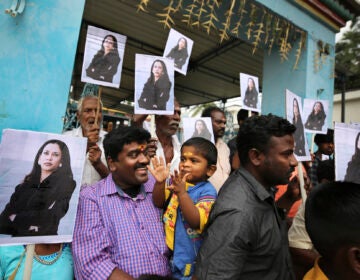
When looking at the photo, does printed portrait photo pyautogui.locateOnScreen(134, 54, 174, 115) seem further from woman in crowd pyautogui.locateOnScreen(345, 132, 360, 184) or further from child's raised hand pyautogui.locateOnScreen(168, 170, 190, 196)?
woman in crowd pyautogui.locateOnScreen(345, 132, 360, 184)

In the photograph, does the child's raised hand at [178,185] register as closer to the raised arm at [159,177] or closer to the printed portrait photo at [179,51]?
the raised arm at [159,177]

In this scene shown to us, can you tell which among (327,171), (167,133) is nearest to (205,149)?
(167,133)

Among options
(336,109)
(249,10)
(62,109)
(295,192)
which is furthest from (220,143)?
(336,109)

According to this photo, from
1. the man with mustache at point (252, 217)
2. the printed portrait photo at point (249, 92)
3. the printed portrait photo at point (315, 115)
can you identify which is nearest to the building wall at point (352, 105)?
the printed portrait photo at point (315, 115)

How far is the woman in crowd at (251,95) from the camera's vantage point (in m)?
2.83

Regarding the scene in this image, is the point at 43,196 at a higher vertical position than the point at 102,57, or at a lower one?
lower

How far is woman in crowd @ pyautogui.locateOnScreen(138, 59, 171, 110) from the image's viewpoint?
2062 mm

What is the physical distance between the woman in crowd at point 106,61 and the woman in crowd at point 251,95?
4.77 ft

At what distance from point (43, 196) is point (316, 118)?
8.47 feet

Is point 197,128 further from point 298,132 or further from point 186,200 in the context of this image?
point 186,200

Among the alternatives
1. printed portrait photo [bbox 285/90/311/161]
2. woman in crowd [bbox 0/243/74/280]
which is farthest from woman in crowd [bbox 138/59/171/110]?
woman in crowd [bbox 0/243/74/280]

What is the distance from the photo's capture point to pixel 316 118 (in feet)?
8.87

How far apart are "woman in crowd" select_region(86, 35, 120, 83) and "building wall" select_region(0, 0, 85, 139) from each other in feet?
0.60

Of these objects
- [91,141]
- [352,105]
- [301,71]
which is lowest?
[91,141]
